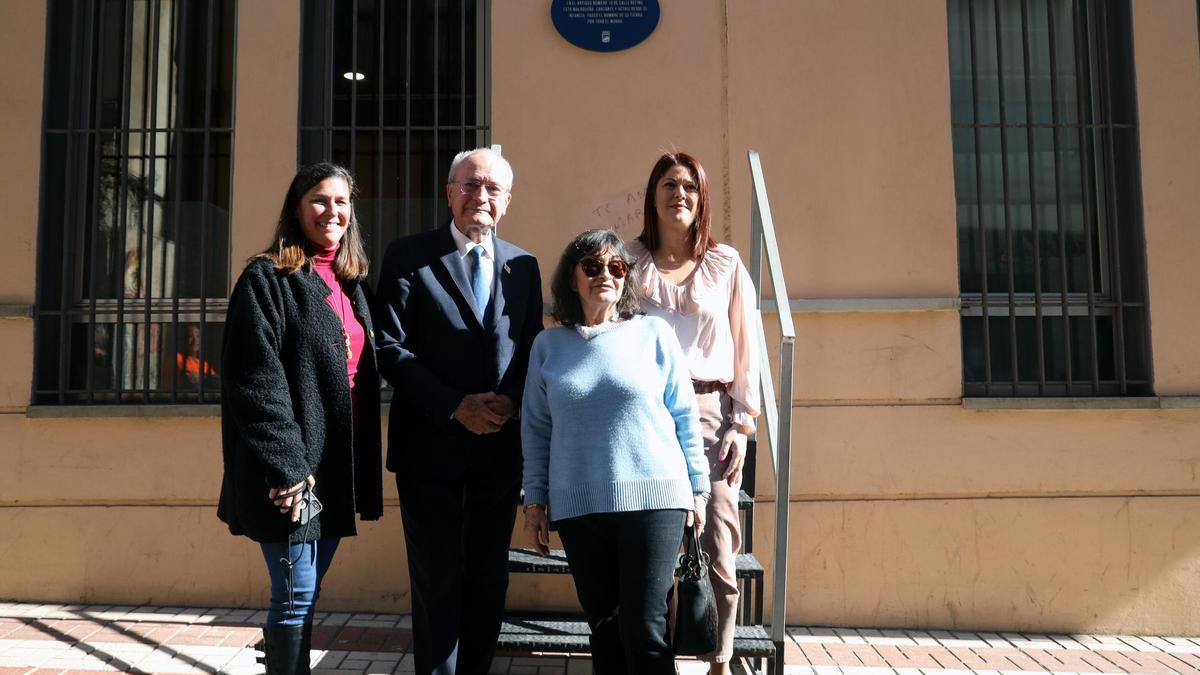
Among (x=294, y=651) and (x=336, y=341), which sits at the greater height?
(x=336, y=341)

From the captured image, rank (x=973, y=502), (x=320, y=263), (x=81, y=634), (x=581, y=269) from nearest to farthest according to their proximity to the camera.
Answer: (x=581, y=269) < (x=320, y=263) < (x=81, y=634) < (x=973, y=502)

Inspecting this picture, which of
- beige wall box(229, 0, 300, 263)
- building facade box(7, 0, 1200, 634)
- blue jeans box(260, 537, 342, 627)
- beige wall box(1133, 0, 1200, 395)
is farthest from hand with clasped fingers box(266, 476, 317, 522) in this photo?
beige wall box(1133, 0, 1200, 395)

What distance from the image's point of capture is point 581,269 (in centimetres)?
261

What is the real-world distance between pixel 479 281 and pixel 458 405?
17.6 inches

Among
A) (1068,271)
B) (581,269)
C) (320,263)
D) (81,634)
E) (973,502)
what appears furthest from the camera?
(1068,271)

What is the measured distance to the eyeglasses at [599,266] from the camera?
8.48 feet

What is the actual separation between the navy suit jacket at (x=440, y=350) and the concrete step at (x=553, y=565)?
2.30ft

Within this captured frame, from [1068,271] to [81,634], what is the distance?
5.10 m

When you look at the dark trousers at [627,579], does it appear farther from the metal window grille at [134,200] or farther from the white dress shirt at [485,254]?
the metal window grille at [134,200]

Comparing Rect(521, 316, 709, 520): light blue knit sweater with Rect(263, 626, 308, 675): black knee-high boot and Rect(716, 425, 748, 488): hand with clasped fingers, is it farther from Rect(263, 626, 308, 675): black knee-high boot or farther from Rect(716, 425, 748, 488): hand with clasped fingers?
Rect(263, 626, 308, 675): black knee-high boot

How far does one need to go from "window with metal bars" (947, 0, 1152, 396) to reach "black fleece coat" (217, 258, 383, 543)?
324cm

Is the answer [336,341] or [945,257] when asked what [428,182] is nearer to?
[336,341]

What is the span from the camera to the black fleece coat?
2502 millimetres

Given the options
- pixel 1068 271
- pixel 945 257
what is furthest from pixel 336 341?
pixel 1068 271
